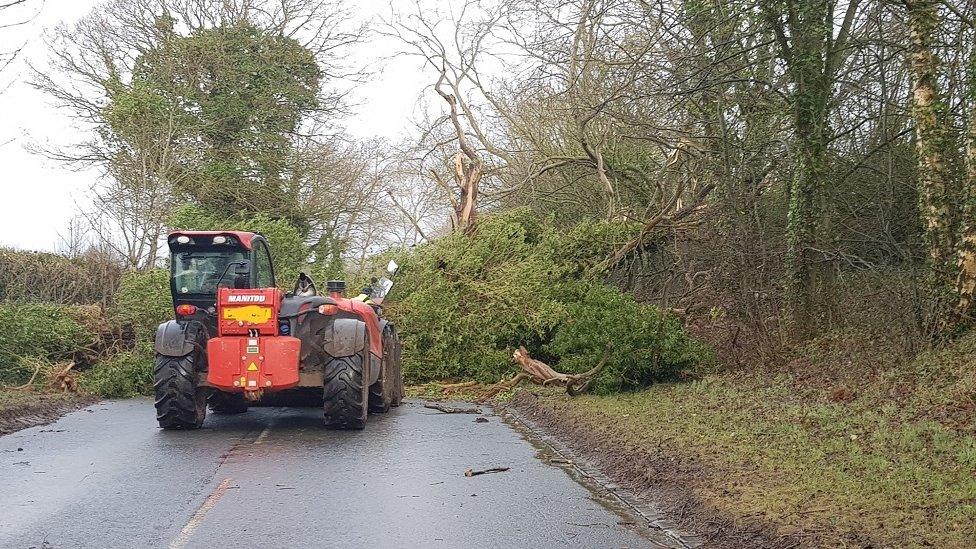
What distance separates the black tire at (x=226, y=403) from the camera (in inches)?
611

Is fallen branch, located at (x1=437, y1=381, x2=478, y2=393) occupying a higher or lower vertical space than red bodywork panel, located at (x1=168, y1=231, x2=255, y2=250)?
lower

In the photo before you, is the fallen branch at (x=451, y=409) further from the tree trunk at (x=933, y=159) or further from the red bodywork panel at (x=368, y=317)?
the tree trunk at (x=933, y=159)

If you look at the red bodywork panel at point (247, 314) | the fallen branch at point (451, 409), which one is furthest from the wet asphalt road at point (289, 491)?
the fallen branch at point (451, 409)

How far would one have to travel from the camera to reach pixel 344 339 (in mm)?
13648

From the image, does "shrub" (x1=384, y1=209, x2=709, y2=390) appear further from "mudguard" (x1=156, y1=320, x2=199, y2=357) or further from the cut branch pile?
"mudguard" (x1=156, y1=320, x2=199, y2=357)

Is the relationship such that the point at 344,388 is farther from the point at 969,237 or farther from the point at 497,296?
the point at 969,237

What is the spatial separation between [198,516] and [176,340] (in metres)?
5.92

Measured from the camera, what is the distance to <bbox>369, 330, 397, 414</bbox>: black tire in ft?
51.9

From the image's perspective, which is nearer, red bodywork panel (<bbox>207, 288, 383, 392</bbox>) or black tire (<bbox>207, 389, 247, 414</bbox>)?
red bodywork panel (<bbox>207, 288, 383, 392</bbox>)

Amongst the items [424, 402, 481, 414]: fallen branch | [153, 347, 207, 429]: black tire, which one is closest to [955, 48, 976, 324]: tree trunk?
[424, 402, 481, 414]: fallen branch

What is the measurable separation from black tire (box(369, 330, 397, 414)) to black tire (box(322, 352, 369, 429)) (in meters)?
2.02

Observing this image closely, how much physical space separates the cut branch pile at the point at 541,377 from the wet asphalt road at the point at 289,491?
11.3ft

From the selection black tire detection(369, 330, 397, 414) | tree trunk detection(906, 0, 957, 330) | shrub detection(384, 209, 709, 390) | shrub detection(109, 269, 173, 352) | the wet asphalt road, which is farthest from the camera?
shrub detection(109, 269, 173, 352)

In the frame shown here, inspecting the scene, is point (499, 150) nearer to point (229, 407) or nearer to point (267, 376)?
point (229, 407)
